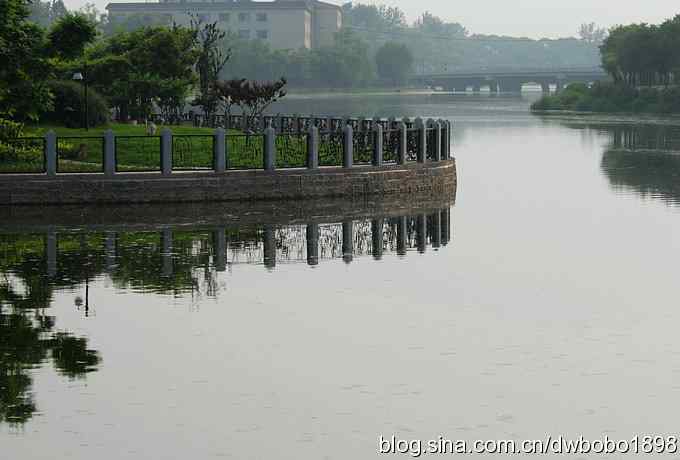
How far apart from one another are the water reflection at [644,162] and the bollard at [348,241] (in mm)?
9900

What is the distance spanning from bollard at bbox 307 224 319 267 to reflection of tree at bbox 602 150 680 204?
1107 centimetres

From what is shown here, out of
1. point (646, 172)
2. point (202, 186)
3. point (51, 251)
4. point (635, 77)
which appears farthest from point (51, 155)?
point (635, 77)

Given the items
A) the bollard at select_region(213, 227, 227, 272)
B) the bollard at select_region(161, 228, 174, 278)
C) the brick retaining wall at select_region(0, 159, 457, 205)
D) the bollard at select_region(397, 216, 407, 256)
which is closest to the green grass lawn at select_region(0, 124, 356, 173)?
the brick retaining wall at select_region(0, 159, 457, 205)

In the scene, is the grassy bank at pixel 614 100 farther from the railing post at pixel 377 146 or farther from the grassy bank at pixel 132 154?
the railing post at pixel 377 146

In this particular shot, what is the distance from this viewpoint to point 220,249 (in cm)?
2311

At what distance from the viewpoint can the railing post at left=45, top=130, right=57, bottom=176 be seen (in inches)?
1203

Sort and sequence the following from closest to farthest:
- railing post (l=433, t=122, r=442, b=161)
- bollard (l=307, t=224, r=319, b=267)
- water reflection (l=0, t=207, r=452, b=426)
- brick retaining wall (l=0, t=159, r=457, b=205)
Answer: water reflection (l=0, t=207, r=452, b=426)
bollard (l=307, t=224, r=319, b=267)
brick retaining wall (l=0, t=159, r=457, b=205)
railing post (l=433, t=122, r=442, b=161)

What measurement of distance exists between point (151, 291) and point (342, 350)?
15.1 feet

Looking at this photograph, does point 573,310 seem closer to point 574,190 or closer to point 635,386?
point 635,386

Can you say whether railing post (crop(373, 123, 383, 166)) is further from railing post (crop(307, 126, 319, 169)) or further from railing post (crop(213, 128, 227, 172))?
railing post (crop(213, 128, 227, 172))

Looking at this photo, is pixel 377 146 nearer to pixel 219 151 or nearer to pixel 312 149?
pixel 312 149

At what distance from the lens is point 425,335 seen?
15.5 m

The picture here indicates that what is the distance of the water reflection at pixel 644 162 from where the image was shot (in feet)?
125

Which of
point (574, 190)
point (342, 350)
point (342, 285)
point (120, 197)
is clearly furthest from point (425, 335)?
point (574, 190)
